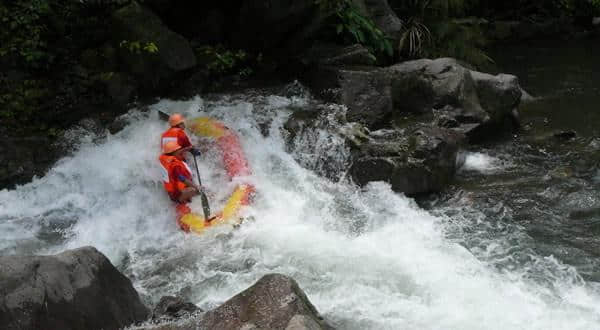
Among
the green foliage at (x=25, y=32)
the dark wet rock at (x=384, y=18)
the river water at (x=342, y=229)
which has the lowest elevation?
the river water at (x=342, y=229)

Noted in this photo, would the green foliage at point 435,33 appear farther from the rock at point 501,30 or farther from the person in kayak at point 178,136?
the person in kayak at point 178,136

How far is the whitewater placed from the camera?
14.8ft

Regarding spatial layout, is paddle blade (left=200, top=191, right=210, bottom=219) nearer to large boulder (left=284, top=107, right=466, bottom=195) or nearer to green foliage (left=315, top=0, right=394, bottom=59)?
large boulder (left=284, top=107, right=466, bottom=195)

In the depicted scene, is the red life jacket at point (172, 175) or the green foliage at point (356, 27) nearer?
the red life jacket at point (172, 175)

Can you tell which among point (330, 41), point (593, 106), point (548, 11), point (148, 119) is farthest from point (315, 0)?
point (548, 11)

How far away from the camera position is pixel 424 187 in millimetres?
6629

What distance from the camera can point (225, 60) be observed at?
27.7ft

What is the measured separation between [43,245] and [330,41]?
504 centimetres

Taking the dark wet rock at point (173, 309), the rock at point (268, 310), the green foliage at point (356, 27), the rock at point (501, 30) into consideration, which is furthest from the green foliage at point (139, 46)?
the rock at point (501, 30)

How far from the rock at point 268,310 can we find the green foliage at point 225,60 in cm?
531

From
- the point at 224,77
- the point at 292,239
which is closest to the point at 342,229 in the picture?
the point at 292,239

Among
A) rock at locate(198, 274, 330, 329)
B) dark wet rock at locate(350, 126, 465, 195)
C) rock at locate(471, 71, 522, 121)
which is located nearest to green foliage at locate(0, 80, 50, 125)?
dark wet rock at locate(350, 126, 465, 195)

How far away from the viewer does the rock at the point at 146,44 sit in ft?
25.3

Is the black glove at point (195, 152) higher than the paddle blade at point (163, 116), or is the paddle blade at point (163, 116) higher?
the paddle blade at point (163, 116)
